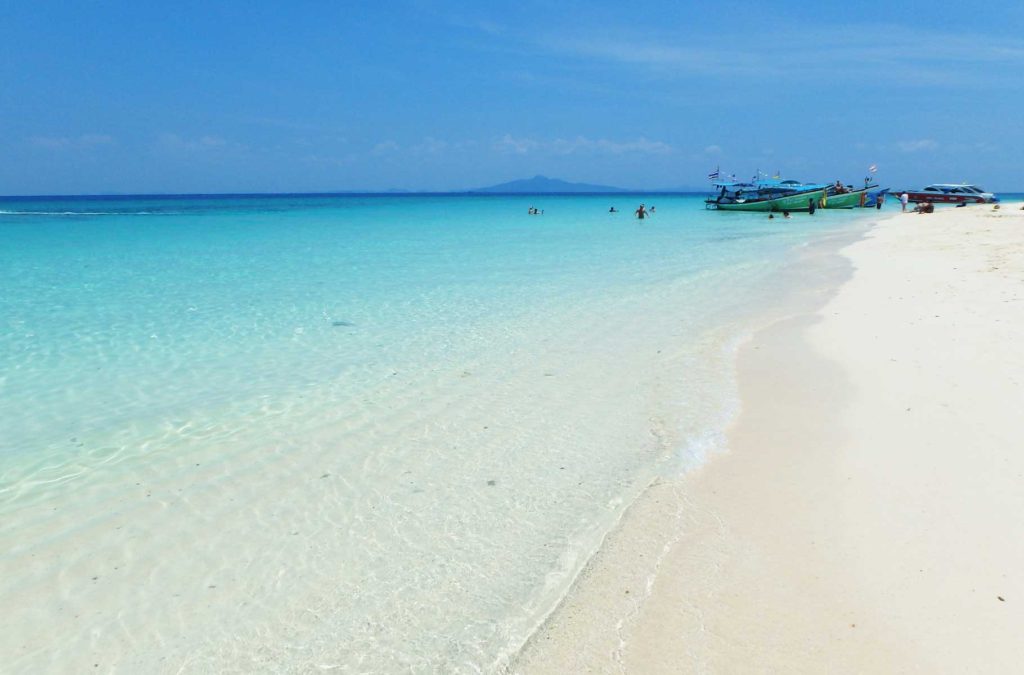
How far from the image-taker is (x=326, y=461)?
5.54 metres

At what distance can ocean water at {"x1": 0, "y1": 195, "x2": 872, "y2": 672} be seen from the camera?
3.52 meters

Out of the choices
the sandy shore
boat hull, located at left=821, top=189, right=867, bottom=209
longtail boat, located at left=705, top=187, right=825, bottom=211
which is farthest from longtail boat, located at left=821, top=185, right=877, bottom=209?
the sandy shore

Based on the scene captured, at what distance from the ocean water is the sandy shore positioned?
361 millimetres

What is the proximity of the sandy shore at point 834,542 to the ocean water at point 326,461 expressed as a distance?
361 mm

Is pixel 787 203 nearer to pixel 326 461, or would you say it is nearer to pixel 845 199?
pixel 845 199

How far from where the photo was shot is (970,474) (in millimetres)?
4816

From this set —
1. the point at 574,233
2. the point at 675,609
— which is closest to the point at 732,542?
the point at 675,609

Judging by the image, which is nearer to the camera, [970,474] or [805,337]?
[970,474]

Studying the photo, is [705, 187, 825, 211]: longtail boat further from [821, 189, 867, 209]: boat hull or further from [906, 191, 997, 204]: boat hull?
[906, 191, 997, 204]: boat hull

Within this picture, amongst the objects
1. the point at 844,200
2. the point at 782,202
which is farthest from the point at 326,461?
the point at 844,200

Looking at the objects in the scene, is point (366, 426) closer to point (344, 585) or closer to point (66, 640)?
point (344, 585)

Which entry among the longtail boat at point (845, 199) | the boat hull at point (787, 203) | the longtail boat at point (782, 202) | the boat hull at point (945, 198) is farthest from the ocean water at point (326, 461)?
the longtail boat at point (845, 199)

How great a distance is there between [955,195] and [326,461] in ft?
186

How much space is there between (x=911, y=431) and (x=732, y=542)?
266cm
